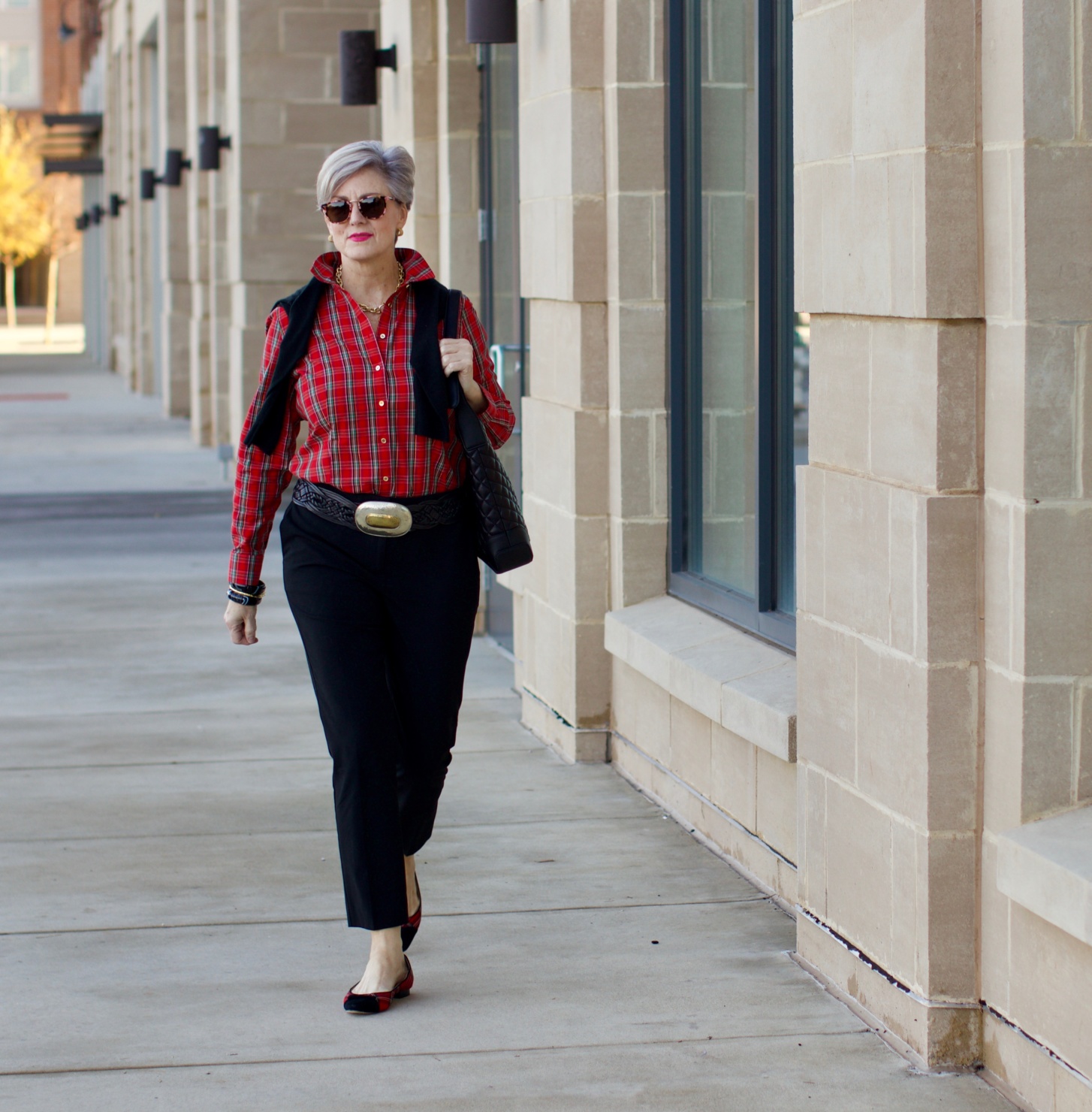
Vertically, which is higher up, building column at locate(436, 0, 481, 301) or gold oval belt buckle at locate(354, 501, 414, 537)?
building column at locate(436, 0, 481, 301)

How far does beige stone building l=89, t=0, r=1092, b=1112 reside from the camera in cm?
359

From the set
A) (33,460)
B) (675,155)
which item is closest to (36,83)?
(33,460)

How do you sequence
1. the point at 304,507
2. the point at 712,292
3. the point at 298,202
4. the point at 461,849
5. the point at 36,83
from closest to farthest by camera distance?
the point at 304,507 → the point at 461,849 → the point at 712,292 → the point at 298,202 → the point at 36,83

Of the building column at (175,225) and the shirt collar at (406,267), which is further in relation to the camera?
the building column at (175,225)

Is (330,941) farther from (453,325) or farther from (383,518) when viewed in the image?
(453,325)

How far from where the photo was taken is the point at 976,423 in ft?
12.2

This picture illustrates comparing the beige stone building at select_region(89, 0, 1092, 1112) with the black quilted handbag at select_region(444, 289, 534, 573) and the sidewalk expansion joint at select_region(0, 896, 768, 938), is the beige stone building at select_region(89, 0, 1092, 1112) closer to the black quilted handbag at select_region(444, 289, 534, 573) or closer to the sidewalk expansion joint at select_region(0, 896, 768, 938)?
the sidewalk expansion joint at select_region(0, 896, 768, 938)

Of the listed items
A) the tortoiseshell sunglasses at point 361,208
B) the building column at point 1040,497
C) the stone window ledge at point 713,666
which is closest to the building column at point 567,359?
the stone window ledge at point 713,666

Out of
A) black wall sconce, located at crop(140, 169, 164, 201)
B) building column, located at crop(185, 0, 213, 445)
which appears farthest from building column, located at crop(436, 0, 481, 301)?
black wall sconce, located at crop(140, 169, 164, 201)

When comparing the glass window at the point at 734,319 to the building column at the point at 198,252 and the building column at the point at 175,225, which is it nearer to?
the building column at the point at 198,252

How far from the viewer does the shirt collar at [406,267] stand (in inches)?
170

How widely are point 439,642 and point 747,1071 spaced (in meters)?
1.17

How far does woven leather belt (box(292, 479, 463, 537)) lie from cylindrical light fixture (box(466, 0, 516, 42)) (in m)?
3.27

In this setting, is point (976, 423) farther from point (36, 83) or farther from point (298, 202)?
point (36, 83)
